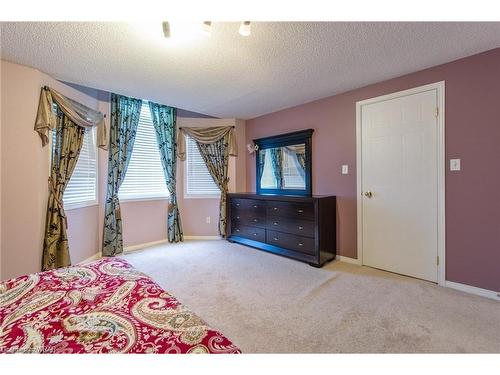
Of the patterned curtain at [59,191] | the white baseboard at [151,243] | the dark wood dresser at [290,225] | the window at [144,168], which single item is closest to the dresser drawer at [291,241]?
the dark wood dresser at [290,225]

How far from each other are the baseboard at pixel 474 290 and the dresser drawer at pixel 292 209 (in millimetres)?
1504

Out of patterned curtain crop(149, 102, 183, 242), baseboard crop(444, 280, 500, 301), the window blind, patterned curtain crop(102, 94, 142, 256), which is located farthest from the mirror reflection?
the window blind

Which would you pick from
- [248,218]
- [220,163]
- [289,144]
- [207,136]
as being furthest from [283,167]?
[207,136]

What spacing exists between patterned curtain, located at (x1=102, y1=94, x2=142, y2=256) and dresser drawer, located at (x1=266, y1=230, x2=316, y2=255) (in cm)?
224

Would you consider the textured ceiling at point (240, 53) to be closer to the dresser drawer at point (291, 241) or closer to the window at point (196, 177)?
the window at point (196, 177)

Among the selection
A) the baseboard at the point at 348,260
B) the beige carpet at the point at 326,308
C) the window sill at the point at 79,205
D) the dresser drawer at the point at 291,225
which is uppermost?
the window sill at the point at 79,205

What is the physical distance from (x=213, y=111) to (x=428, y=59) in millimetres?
2896

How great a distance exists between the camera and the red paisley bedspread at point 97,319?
856mm

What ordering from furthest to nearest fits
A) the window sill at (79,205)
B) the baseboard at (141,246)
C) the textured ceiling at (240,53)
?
the baseboard at (141,246) → the window sill at (79,205) → the textured ceiling at (240,53)

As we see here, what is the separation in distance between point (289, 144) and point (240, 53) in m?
1.85

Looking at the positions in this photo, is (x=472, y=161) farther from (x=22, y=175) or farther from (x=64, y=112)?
(x=22, y=175)

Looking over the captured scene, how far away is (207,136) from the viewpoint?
4258mm

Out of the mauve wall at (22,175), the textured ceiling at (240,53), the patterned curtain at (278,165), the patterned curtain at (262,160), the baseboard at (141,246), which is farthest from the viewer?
the patterned curtain at (262,160)
